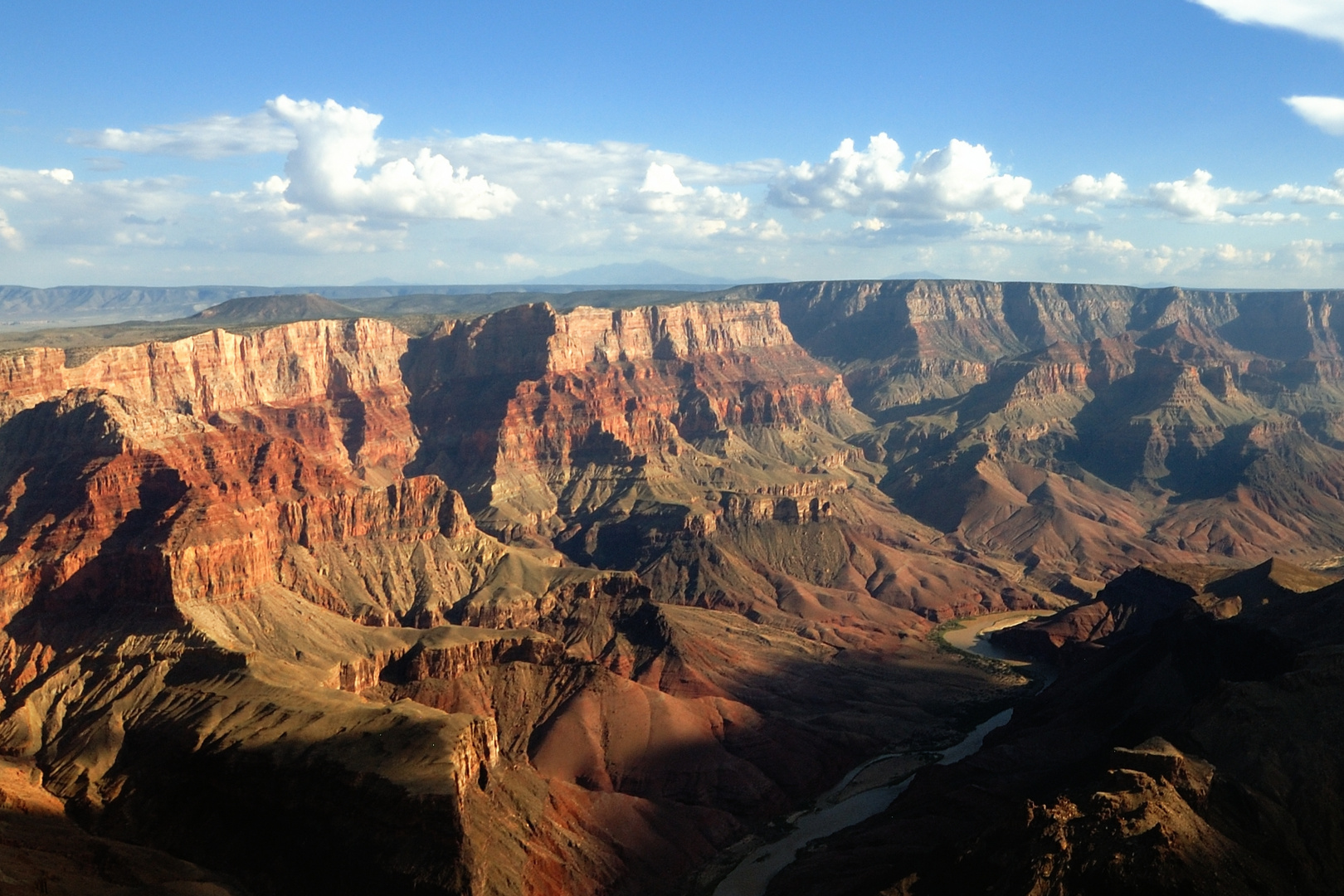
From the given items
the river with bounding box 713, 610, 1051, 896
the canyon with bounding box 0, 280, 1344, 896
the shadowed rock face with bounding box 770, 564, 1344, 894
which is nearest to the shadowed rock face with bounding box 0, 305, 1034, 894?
the canyon with bounding box 0, 280, 1344, 896

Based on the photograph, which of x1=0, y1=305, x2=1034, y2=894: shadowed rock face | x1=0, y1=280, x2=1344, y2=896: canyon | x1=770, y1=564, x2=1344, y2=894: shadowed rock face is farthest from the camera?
x1=0, y1=305, x2=1034, y2=894: shadowed rock face

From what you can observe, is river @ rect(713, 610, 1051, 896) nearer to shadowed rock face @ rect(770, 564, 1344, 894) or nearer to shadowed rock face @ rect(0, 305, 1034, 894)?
shadowed rock face @ rect(0, 305, 1034, 894)

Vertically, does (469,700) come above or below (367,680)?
below

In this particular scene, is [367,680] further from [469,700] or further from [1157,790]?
[1157,790]

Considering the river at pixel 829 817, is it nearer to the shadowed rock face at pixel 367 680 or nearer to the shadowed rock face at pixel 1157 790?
the shadowed rock face at pixel 367 680

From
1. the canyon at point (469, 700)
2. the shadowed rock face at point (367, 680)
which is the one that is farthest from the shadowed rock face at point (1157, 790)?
the shadowed rock face at point (367, 680)

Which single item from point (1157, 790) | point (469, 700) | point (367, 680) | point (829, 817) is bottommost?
point (829, 817)

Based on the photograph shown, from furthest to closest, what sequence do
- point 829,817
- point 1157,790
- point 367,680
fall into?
point 367,680 → point 829,817 → point 1157,790

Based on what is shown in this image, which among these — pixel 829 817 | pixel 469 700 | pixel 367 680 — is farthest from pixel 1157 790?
pixel 367 680
